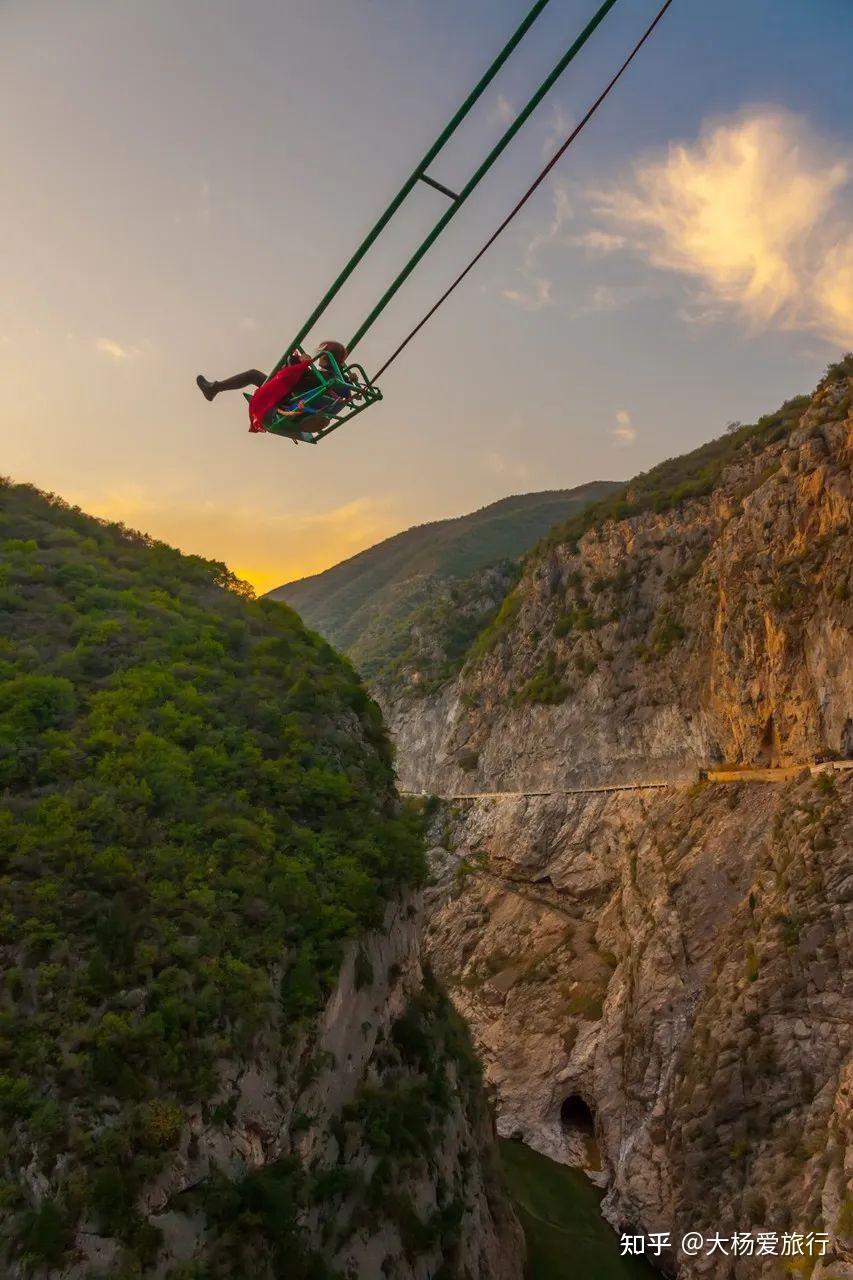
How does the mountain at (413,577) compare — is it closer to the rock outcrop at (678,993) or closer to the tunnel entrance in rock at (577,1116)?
the rock outcrop at (678,993)

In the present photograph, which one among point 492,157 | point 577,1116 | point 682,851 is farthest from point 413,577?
point 492,157

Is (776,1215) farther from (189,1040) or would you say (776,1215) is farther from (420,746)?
(420,746)

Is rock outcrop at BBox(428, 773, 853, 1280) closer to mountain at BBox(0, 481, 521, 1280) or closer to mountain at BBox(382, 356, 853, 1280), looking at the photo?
mountain at BBox(382, 356, 853, 1280)

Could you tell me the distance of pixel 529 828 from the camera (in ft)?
159

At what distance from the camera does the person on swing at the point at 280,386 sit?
31.7 feet

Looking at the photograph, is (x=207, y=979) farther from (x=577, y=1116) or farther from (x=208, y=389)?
(x=577, y=1116)

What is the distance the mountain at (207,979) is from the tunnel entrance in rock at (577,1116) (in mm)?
14530

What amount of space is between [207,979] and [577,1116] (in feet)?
98.8

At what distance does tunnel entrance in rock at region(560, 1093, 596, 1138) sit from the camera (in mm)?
34219

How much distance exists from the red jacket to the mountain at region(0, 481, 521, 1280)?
8.01 meters

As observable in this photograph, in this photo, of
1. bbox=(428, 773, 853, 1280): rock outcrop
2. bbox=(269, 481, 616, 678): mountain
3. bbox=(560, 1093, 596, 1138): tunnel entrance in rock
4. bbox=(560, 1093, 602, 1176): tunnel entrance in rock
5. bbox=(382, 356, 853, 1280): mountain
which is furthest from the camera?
bbox=(269, 481, 616, 678): mountain

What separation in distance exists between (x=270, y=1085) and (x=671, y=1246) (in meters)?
18.8

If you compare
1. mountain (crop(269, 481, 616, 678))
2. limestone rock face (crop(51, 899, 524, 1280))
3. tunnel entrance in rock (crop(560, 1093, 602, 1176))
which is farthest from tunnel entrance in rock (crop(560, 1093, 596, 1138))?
mountain (crop(269, 481, 616, 678))

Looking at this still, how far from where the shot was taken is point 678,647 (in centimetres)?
4591
